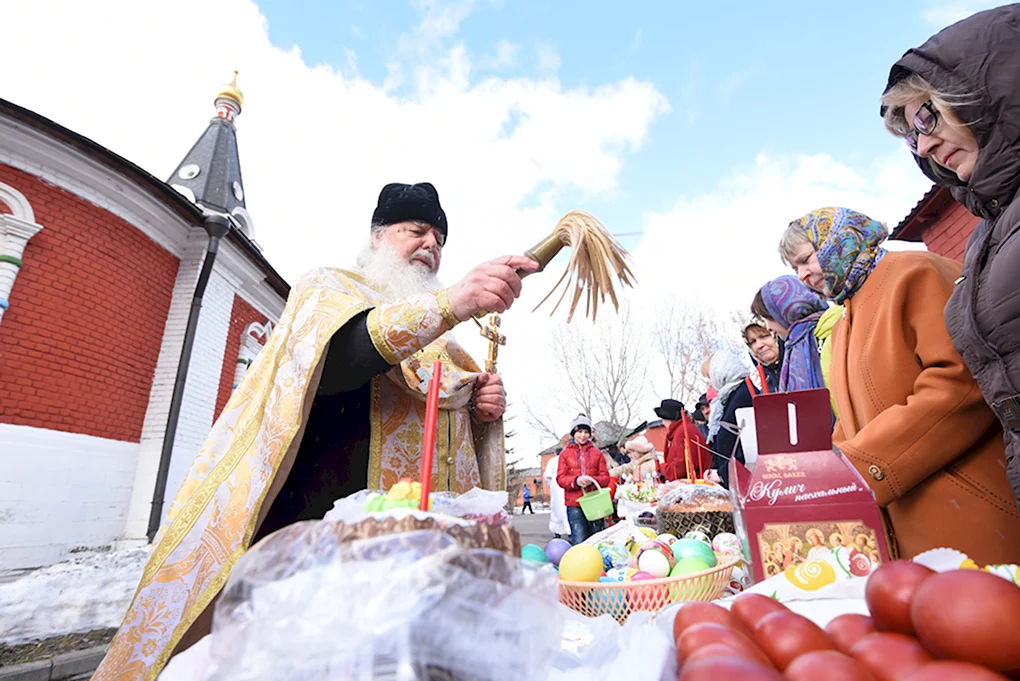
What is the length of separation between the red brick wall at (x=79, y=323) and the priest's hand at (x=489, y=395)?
7227mm

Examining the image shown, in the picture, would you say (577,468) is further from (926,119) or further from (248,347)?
(248,347)

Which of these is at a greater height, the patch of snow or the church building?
the church building

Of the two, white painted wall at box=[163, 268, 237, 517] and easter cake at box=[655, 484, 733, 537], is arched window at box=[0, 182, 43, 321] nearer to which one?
white painted wall at box=[163, 268, 237, 517]

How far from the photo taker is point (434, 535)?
1.83 ft

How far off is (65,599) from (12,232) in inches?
180

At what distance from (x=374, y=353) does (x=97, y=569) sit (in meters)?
6.82

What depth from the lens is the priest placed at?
52.2 inches

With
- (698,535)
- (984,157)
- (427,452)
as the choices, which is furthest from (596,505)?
(427,452)

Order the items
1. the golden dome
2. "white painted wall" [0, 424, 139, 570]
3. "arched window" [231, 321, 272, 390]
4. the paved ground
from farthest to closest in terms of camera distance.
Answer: the golden dome, the paved ground, "arched window" [231, 321, 272, 390], "white painted wall" [0, 424, 139, 570]

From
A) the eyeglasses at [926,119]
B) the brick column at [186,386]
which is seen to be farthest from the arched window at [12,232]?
the eyeglasses at [926,119]

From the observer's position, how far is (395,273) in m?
2.31

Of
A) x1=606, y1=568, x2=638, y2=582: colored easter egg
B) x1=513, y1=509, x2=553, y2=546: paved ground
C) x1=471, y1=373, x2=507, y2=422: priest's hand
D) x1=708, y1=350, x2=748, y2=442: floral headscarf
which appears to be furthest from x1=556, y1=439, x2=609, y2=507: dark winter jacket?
x1=606, y1=568, x2=638, y2=582: colored easter egg

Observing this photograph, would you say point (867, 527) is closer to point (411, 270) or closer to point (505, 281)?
point (505, 281)

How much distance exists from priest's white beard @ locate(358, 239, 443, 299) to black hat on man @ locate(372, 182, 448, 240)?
0.15 meters
